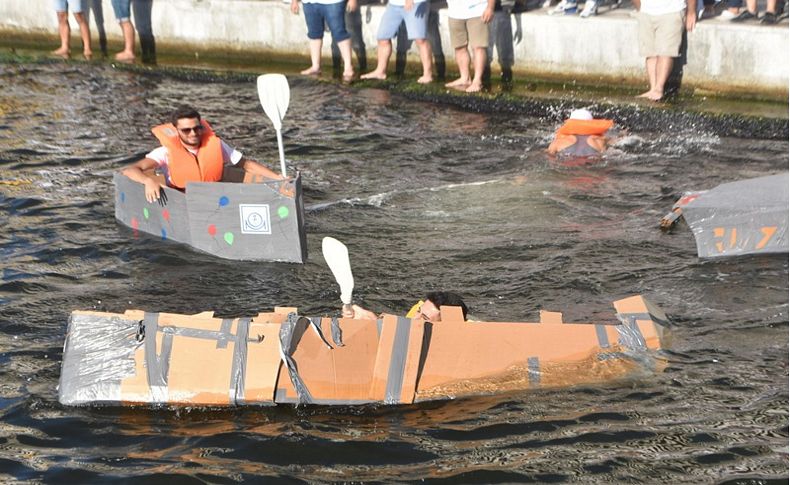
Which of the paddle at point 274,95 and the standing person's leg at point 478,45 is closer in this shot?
the paddle at point 274,95

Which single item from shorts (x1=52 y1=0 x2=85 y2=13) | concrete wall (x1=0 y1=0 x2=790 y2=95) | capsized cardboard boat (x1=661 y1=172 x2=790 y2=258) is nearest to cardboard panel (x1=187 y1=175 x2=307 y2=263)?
capsized cardboard boat (x1=661 y1=172 x2=790 y2=258)

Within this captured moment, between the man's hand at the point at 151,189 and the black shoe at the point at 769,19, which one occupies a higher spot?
the black shoe at the point at 769,19

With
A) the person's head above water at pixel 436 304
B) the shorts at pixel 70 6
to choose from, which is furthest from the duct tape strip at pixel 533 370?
the shorts at pixel 70 6

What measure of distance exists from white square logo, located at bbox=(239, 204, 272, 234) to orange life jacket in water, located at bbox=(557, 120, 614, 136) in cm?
409

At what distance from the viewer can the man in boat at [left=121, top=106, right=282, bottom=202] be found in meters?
9.85

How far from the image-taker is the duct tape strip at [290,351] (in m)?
6.86

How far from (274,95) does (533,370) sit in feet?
12.5

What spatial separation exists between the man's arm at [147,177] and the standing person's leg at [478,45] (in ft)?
19.1

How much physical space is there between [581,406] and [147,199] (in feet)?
15.1

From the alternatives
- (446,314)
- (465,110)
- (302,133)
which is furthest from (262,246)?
(465,110)

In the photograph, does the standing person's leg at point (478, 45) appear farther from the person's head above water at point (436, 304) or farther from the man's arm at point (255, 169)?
the person's head above water at point (436, 304)

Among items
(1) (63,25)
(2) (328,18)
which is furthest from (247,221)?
(1) (63,25)

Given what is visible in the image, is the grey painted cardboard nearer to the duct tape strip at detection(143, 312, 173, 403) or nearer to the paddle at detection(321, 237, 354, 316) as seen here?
the paddle at detection(321, 237, 354, 316)

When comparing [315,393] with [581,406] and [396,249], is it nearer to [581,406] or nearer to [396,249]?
[581,406]
